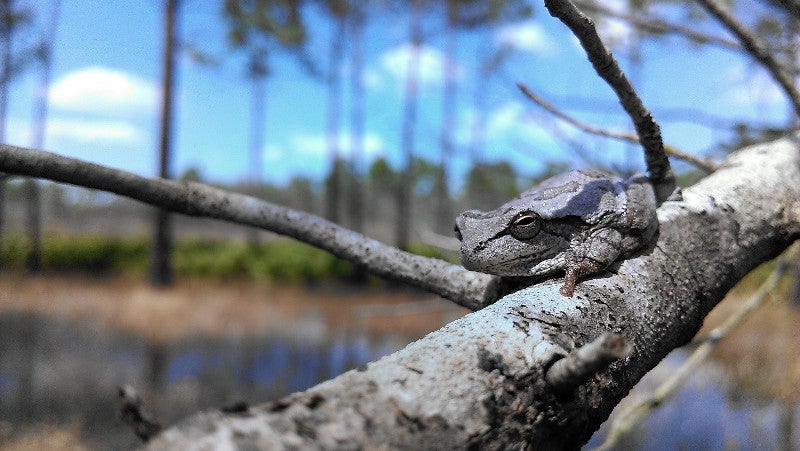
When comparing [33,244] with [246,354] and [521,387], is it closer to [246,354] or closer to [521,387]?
[246,354]

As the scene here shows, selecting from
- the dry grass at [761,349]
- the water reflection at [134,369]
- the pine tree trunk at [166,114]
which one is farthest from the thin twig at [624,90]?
the pine tree trunk at [166,114]

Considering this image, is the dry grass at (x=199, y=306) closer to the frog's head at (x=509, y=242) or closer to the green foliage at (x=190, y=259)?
the green foliage at (x=190, y=259)

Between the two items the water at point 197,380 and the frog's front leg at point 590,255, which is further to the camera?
the water at point 197,380

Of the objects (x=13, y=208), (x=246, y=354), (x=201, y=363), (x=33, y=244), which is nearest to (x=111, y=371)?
(x=201, y=363)

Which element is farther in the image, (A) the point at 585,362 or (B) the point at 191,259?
(B) the point at 191,259

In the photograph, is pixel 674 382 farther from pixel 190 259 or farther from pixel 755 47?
pixel 190 259

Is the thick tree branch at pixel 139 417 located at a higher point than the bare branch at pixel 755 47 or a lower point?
lower

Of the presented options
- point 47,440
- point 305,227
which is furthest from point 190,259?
point 305,227

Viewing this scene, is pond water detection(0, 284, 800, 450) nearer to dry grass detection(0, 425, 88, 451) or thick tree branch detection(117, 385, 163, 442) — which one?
dry grass detection(0, 425, 88, 451)
